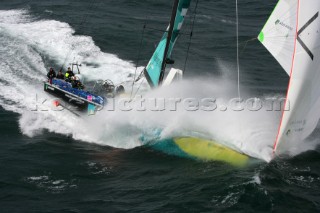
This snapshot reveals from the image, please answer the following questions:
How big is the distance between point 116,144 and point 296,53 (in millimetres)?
8666

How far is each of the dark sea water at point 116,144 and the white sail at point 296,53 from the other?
1.86 metres

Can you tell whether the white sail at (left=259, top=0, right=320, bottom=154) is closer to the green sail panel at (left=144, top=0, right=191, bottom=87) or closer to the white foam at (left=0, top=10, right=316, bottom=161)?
the white foam at (left=0, top=10, right=316, bottom=161)

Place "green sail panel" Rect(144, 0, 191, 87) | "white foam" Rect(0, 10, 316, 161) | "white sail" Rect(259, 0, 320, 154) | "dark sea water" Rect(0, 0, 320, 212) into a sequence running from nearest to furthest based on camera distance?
"dark sea water" Rect(0, 0, 320, 212) → "white sail" Rect(259, 0, 320, 154) → "white foam" Rect(0, 10, 316, 161) → "green sail panel" Rect(144, 0, 191, 87)

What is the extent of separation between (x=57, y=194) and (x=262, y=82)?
16.4 metres

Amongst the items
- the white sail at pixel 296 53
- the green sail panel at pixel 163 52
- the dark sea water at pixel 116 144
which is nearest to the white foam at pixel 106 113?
the dark sea water at pixel 116 144

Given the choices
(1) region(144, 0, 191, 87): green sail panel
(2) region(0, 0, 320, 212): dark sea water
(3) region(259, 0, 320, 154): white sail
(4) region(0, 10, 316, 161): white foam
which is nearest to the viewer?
(2) region(0, 0, 320, 212): dark sea water

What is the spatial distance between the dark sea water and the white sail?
6.10 feet

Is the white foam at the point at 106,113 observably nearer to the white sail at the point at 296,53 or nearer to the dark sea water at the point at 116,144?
the dark sea water at the point at 116,144

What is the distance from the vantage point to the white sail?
56.1 feet

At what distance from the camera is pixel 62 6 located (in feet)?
134

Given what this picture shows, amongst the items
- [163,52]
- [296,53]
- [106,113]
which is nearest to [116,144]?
[106,113]

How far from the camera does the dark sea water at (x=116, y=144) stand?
53.9 feet

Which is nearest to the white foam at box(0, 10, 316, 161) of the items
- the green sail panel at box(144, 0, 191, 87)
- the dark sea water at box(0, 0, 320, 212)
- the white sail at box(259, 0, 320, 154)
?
the dark sea water at box(0, 0, 320, 212)

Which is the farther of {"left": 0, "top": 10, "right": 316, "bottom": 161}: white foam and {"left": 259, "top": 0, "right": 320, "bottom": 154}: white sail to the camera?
{"left": 0, "top": 10, "right": 316, "bottom": 161}: white foam
